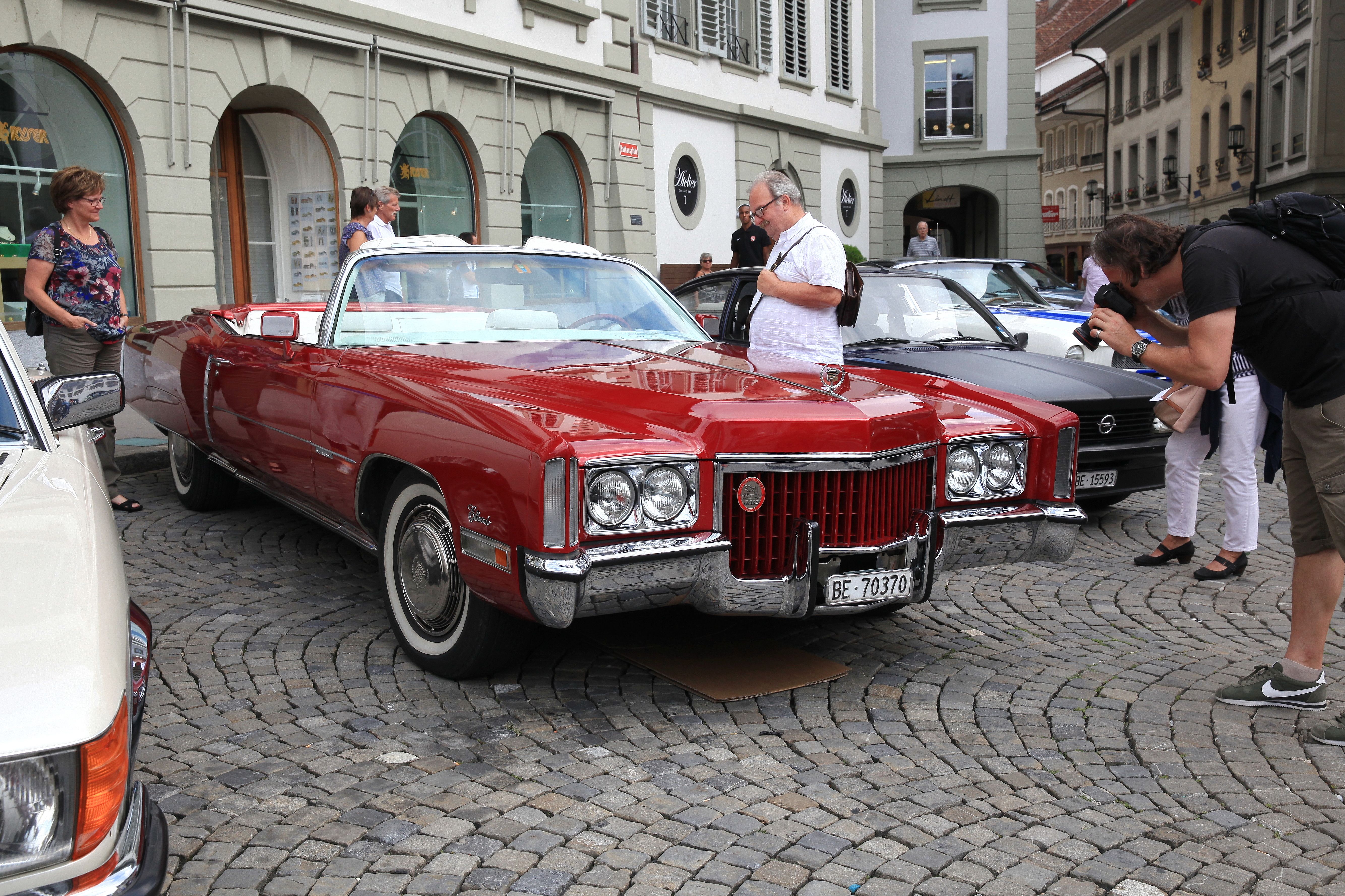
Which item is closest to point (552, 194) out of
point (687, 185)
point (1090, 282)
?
point (687, 185)

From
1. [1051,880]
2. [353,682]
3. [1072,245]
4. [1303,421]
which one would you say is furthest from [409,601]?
[1072,245]

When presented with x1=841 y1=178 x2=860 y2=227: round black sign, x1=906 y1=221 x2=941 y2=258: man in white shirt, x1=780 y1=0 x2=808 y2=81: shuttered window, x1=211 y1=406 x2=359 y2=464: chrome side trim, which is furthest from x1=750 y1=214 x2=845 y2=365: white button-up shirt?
x1=841 y1=178 x2=860 y2=227: round black sign

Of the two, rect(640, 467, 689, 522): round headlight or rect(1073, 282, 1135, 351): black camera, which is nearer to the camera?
rect(640, 467, 689, 522): round headlight

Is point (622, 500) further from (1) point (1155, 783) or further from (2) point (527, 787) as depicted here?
(1) point (1155, 783)

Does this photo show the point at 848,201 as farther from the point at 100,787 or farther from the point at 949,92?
the point at 100,787

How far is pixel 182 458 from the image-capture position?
7285 millimetres

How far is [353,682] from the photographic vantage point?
422 centimetres

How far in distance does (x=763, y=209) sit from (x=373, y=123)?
9790mm

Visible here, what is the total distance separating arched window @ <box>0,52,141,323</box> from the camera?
10992 mm

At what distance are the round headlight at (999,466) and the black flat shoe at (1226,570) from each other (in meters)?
1.94

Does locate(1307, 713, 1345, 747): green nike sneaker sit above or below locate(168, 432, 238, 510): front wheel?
below

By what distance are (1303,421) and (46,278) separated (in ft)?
20.4

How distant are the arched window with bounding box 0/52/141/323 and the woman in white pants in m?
9.02

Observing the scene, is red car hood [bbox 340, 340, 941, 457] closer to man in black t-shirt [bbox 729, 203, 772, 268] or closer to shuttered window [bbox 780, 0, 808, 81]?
man in black t-shirt [bbox 729, 203, 772, 268]
